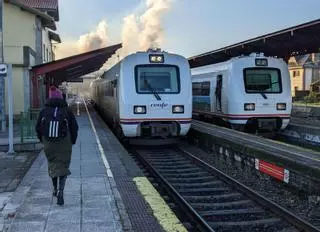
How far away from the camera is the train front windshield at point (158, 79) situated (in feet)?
46.5

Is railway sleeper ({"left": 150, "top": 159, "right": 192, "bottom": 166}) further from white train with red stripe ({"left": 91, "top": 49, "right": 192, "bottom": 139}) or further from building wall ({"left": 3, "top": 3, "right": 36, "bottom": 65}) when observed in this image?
building wall ({"left": 3, "top": 3, "right": 36, "bottom": 65})

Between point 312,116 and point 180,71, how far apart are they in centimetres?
1475

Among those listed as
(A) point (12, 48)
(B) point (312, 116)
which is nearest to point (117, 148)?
(A) point (12, 48)

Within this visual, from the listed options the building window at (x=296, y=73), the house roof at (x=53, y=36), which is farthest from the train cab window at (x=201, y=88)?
the building window at (x=296, y=73)

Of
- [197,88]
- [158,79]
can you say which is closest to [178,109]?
[158,79]

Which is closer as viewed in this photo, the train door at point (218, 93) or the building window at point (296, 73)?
the train door at point (218, 93)

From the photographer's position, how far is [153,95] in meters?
14.1

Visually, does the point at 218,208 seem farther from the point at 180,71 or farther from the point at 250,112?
the point at 250,112

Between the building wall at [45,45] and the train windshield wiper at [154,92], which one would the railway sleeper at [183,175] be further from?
the building wall at [45,45]

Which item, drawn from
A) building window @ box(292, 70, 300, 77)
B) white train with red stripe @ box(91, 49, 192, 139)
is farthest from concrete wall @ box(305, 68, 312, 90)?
white train with red stripe @ box(91, 49, 192, 139)

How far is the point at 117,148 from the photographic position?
43.5 ft

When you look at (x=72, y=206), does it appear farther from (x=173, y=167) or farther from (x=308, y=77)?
(x=308, y=77)

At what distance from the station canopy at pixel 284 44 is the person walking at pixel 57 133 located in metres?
14.6

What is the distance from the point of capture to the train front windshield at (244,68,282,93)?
16.7 meters
